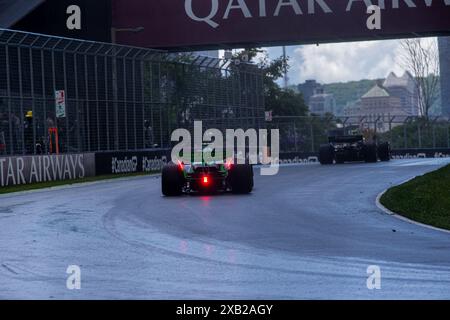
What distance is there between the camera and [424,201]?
58.2 ft

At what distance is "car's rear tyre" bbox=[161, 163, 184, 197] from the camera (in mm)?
21297

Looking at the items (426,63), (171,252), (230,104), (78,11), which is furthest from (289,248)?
(426,63)

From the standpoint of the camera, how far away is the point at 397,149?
175 ft

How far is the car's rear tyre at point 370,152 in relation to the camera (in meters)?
40.4

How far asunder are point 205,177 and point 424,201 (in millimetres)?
5525

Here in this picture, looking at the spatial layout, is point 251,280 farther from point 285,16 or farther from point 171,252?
point 285,16

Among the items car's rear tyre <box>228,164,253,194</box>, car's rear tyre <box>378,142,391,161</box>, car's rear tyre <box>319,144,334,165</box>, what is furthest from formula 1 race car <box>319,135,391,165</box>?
car's rear tyre <box>228,164,253,194</box>

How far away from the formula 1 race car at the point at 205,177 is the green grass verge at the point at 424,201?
3.31m

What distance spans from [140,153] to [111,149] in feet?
5.17

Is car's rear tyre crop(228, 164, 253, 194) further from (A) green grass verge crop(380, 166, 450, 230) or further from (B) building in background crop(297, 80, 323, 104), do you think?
(B) building in background crop(297, 80, 323, 104)

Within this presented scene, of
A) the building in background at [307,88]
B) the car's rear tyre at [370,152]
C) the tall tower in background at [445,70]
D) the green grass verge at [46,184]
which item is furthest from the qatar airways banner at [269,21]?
the building in background at [307,88]

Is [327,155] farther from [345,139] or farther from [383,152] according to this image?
[383,152]

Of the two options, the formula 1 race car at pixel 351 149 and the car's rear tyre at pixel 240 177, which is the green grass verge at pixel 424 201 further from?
the formula 1 race car at pixel 351 149

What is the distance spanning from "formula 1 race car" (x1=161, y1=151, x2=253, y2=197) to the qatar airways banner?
16.8m
